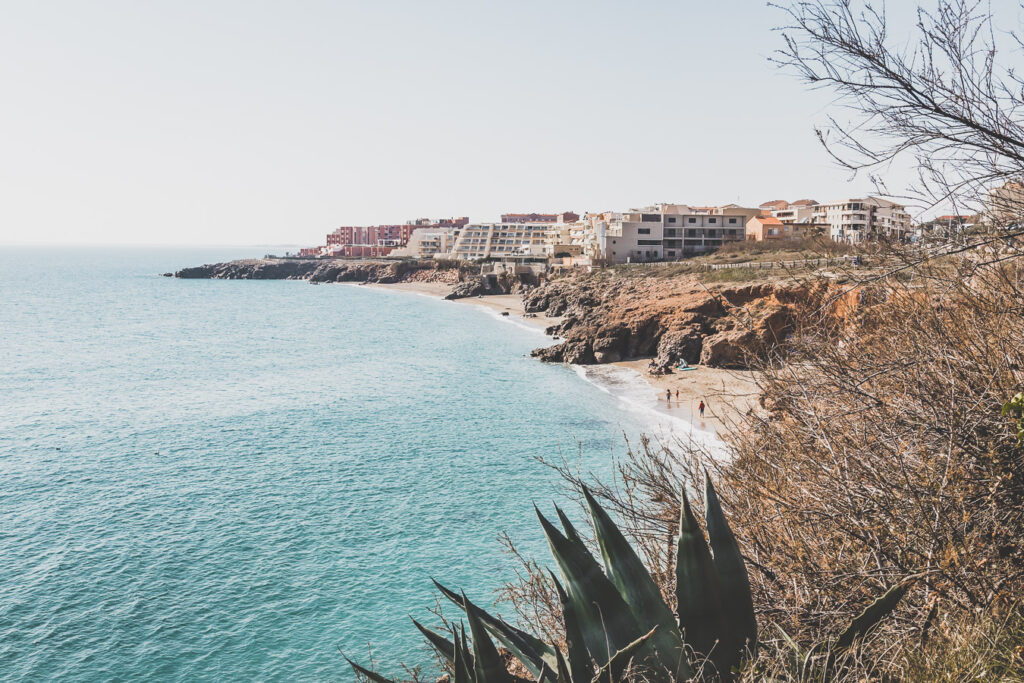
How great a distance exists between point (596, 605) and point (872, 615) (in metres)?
1.51

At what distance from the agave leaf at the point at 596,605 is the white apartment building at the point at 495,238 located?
126m

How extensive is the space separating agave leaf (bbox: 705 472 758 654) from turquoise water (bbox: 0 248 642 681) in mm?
7930

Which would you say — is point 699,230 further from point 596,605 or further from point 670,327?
point 596,605

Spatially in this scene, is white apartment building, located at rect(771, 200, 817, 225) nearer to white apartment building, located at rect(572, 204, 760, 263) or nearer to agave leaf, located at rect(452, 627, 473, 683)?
white apartment building, located at rect(572, 204, 760, 263)

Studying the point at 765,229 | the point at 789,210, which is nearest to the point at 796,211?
the point at 789,210

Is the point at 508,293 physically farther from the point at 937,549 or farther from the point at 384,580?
the point at 937,549

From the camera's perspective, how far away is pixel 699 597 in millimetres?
4180

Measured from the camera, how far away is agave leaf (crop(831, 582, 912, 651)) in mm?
3789

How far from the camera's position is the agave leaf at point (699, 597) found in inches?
162


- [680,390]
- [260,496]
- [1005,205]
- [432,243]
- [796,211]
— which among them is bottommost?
[260,496]

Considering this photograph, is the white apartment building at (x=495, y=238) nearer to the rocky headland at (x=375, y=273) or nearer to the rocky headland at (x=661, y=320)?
the rocky headland at (x=375, y=273)

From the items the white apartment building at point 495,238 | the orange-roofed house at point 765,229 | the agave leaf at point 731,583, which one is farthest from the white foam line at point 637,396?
the white apartment building at point 495,238

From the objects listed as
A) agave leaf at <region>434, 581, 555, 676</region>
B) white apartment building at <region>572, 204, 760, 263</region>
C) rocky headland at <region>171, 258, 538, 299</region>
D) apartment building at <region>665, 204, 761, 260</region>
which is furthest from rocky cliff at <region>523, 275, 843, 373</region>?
rocky headland at <region>171, 258, 538, 299</region>

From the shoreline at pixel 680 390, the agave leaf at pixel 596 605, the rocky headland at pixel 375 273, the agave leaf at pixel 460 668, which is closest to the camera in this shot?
the agave leaf at pixel 460 668
